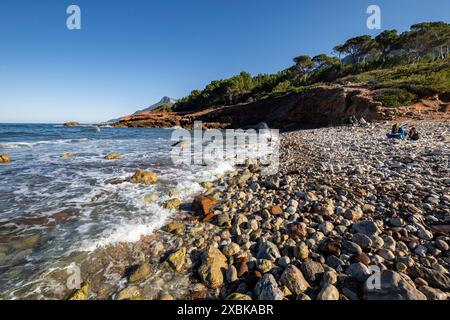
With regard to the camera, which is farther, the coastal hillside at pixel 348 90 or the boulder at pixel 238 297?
the coastal hillside at pixel 348 90

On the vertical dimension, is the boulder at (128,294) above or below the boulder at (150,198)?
below

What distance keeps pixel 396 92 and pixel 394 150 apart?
19045 mm

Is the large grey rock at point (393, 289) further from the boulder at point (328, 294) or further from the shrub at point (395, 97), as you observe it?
the shrub at point (395, 97)

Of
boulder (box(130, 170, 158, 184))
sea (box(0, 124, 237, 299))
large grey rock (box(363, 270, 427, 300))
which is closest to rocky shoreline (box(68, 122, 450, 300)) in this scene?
large grey rock (box(363, 270, 427, 300))

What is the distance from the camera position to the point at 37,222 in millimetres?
4762

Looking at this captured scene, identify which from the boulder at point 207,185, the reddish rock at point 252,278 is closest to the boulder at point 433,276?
the reddish rock at point 252,278

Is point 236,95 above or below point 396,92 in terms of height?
above

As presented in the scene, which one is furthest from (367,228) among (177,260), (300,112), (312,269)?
(300,112)

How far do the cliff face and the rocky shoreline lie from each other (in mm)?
21234

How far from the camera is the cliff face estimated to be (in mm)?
24609

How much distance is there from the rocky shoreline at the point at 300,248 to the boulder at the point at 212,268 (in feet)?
0.05

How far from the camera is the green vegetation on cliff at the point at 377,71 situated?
78.4 feet
